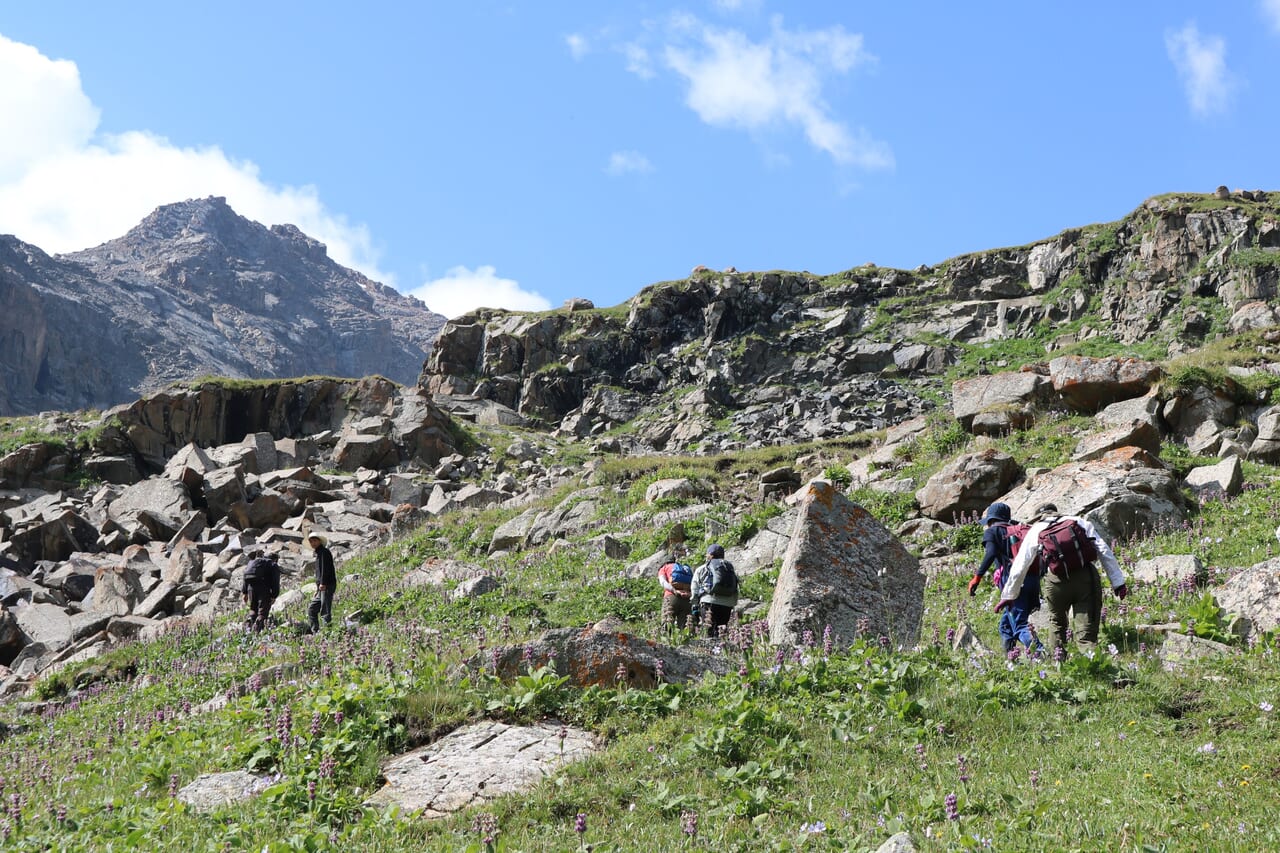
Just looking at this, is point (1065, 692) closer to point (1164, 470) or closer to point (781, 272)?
point (1164, 470)

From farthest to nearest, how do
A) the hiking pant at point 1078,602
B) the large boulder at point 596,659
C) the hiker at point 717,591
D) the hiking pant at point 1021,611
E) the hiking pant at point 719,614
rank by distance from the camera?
the hiking pant at point 719,614 → the hiker at point 717,591 → the hiking pant at point 1021,611 → the hiking pant at point 1078,602 → the large boulder at point 596,659

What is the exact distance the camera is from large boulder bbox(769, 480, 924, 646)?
9594mm

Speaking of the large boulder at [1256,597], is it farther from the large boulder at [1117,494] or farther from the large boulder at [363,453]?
the large boulder at [363,453]

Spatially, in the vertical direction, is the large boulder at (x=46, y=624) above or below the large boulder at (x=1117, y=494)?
below

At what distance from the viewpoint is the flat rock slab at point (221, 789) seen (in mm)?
6410

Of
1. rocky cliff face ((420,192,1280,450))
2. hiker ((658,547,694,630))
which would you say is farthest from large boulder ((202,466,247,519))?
hiker ((658,547,694,630))

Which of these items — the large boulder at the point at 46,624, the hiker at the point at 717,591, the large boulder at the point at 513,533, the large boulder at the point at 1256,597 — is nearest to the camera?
the large boulder at the point at 1256,597

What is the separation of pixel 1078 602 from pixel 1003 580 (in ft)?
4.58

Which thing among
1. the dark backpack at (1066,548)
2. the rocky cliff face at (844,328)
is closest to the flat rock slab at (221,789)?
the dark backpack at (1066,548)

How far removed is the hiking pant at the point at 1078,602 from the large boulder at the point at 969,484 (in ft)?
24.9

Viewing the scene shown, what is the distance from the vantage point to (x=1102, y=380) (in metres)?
20.6

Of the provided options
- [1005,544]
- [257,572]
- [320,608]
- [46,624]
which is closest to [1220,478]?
[1005,544]

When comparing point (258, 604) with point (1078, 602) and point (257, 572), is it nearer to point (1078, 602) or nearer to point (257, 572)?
point (257, 572)

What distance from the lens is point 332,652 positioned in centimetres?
1212
